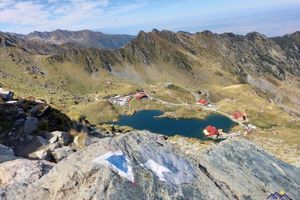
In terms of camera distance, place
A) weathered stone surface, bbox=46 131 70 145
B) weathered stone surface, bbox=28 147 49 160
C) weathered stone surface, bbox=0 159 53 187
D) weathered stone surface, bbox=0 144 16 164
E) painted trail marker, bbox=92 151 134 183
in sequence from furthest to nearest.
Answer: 1. weathered stone surface, bbox=46 131 70 145
2. weathered stone surface, bbox=28 147 49 160
3. weathered stone surface, bbox=0 144 16 164
4. weathered stone surface, bbox=0 159 53 187
5. painted trail marker, bbox=92 151 134 183

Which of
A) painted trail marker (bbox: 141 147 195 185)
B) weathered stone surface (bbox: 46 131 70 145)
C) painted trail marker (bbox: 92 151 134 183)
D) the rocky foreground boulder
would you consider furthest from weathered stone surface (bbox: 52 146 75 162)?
painted trail marker (bbox: 92 151 134 183)

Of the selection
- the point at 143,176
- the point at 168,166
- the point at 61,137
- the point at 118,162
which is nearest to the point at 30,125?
the point at 61,137

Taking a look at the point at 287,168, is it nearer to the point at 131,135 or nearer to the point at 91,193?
the point at 131,135

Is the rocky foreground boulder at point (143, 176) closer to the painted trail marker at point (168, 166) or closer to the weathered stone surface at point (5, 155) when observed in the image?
the painted trail marker at point (168, 166)

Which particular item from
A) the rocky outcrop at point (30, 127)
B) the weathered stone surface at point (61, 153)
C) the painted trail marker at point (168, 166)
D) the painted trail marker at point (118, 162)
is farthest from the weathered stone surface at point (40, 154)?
the painted trail marker at point (118, 162)

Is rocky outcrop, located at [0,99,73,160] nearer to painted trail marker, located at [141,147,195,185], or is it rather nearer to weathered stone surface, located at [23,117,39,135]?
weathered stone surface, located at [23,117,39,135]
